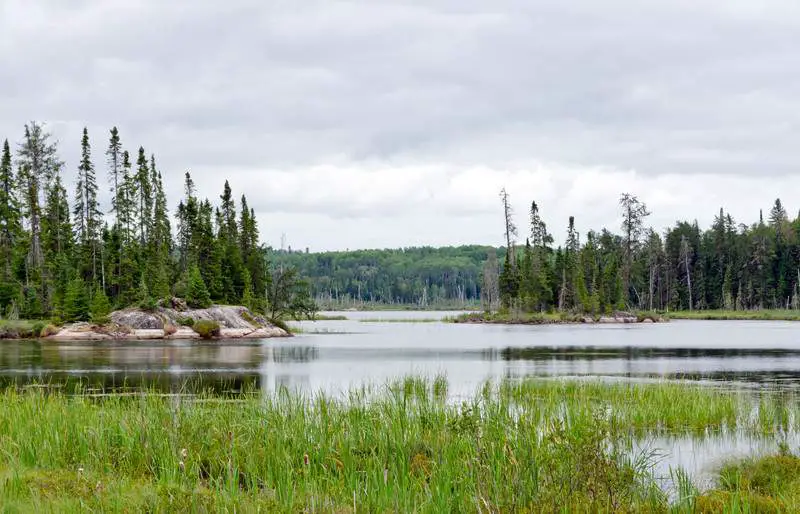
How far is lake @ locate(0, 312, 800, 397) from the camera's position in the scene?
2939 cm

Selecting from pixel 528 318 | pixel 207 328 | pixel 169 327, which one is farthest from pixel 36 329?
pixel 528 318

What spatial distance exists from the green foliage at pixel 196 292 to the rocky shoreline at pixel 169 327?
2.90 ft

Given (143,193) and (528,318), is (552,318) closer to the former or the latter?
(528,318)

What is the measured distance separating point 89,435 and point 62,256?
223 feet

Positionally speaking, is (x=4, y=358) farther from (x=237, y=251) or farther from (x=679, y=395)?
(x=237, y=251)

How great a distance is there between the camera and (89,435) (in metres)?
13.5

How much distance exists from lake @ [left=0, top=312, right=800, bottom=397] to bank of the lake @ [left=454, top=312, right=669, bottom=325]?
43617mm

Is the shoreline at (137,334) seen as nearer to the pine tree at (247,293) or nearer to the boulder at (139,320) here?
the boulder at (139,320)

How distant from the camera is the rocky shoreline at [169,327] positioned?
210ft

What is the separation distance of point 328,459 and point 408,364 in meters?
25.0

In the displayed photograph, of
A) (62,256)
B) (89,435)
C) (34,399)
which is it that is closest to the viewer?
(89,435)

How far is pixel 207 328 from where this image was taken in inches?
2571

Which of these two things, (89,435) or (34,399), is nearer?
(89,435)

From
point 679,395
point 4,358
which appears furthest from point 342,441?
point 4,358
